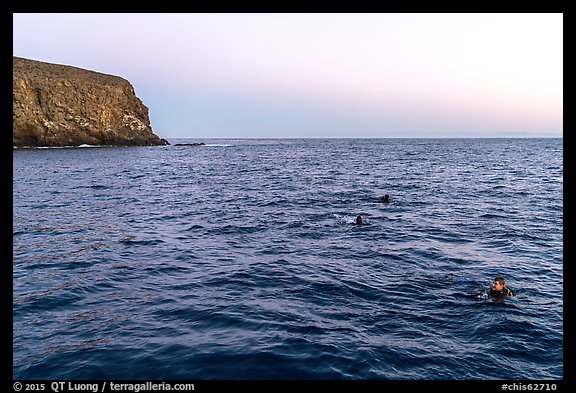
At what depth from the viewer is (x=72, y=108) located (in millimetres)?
100438

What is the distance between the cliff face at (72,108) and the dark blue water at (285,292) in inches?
3130

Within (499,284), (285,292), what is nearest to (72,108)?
Result: (285,292)

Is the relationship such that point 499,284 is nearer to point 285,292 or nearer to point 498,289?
point 498,289

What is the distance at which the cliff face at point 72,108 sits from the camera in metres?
91.6

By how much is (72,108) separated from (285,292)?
109 meters

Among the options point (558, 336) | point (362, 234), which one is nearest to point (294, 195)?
point (362, 234)

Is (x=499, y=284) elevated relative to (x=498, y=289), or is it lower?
elevated

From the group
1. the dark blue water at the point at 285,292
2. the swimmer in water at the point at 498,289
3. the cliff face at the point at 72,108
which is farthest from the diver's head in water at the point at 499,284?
the cliff face at the point at 72,108

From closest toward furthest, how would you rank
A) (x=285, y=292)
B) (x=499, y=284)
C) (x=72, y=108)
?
(x=499, y=284), (x=285, y=292), (x=72, y=108)

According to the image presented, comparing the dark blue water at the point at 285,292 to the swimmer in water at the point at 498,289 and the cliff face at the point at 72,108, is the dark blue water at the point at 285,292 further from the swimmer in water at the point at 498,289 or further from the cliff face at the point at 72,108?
the cliff face at the point at 72,108

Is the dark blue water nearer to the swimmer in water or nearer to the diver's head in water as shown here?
the swimmer in water

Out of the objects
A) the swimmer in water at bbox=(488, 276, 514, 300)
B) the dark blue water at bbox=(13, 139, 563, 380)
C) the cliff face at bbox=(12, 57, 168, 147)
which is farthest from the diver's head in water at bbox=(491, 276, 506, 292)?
the cliff face at bbox=(12, 57, 168, 147)

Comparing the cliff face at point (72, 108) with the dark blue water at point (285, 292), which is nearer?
the dark blue water at point (285, 292)
